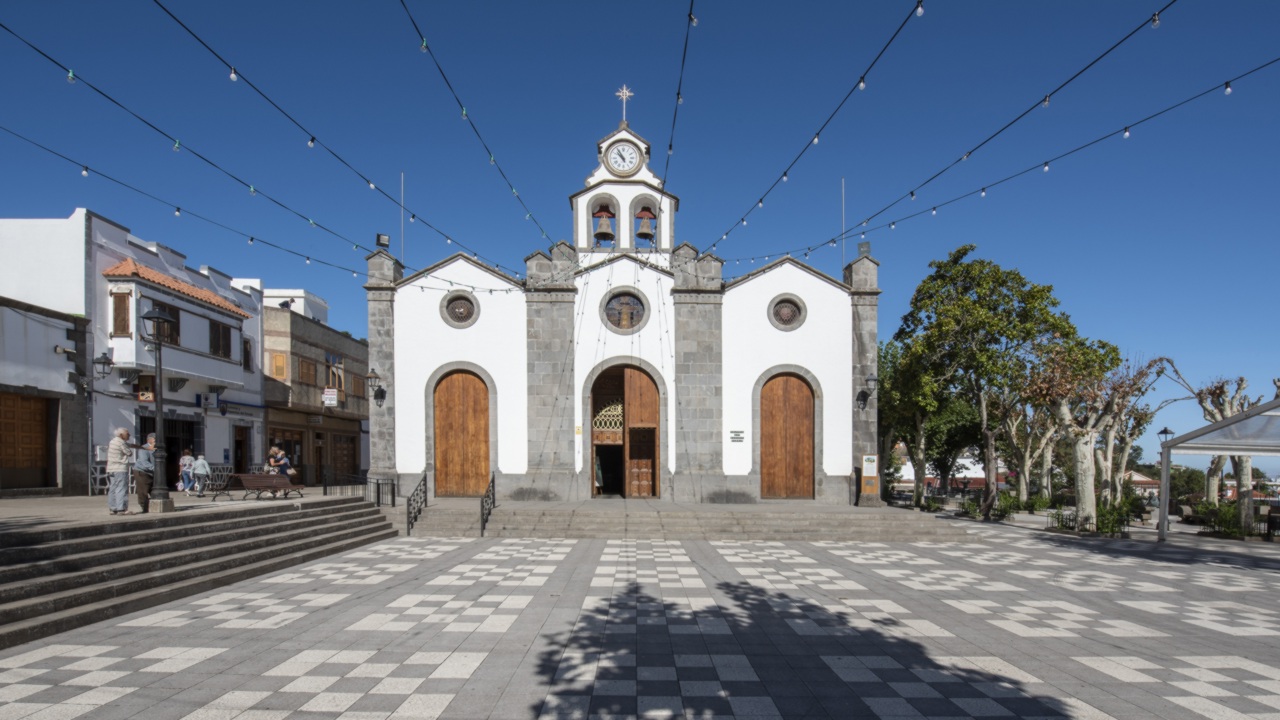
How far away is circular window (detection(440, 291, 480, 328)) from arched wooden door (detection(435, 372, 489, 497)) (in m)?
1.70

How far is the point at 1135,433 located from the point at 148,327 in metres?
35.4

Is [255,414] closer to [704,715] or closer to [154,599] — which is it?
[154,599]

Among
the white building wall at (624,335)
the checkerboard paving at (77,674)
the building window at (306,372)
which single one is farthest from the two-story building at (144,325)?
the white building wall at (624,335)

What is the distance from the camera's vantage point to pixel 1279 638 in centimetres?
781

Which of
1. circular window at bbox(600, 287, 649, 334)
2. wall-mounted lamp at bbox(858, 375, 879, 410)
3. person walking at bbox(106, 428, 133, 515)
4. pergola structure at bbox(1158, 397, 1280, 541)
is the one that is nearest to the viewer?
person walking at bbox(106, 428, 133, 515)

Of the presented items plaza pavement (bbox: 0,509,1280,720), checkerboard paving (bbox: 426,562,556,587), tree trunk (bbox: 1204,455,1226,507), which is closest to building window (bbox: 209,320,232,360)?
plaza pavement (bbox: 0,509,1280,720)

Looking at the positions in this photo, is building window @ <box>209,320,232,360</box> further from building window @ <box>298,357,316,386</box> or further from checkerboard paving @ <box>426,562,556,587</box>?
checkerboard paving @ <box>426,562,556,587</box>

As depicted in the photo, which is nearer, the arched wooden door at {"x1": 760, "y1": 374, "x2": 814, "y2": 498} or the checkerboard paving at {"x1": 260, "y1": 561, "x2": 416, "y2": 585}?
the checkerboard paving at {"x1": 260, "y1": 561, "x2": 416, "y2": 585}

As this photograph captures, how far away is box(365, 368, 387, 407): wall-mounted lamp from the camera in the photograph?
19.7 m

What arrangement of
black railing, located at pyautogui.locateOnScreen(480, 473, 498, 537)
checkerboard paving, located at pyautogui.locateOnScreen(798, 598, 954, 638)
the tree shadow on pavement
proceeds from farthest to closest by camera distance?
1. black railing, located at pyautogui.locateOnScreen(480, 473, 498, 537)
2. checkerboard paving, located at pyautogui.locateOnScreen(798, 598, 954, 638)
3. the tree shadow on pavement

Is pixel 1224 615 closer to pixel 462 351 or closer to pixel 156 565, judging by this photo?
pixel 156 565

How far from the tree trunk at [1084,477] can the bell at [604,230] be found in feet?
47.6

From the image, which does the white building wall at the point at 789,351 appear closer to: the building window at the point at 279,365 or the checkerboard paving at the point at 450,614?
the checkerboard paving at the point at 450,614

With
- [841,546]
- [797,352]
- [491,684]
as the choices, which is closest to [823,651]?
Answer: [491,684]
